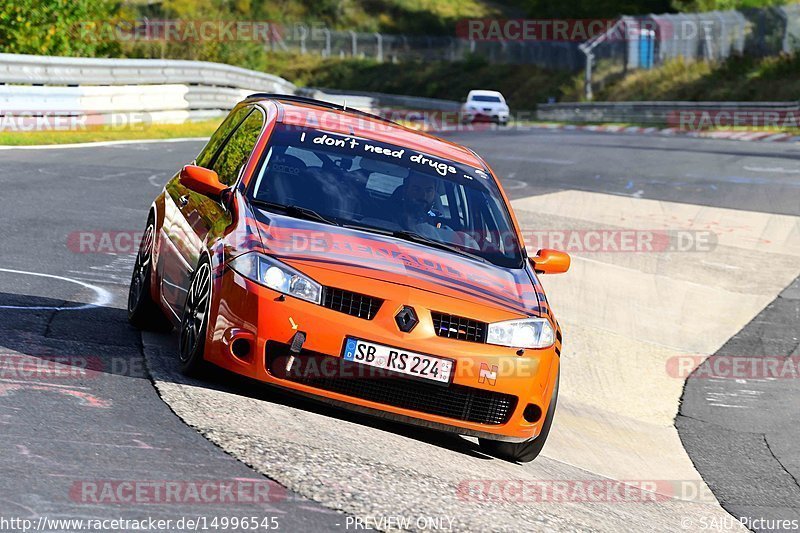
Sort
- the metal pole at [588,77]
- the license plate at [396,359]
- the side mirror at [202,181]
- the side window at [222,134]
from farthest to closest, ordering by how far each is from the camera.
Result: the metal pole at [588,77], the side window at [222,134], the side mirror at [202,181], the license plate at [396,359]

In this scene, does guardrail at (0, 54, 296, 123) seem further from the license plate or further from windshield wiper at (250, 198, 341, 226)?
the license plate

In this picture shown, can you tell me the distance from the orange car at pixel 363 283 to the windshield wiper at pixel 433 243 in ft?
0.05

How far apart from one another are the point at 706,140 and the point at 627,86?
2468cm

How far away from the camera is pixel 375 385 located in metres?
6.38

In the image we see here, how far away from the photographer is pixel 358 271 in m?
6.41

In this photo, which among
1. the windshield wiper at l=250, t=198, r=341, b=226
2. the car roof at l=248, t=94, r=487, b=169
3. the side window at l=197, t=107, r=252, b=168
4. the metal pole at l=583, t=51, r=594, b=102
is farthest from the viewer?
the metal pole at l=583, t=51, r=594, b=102

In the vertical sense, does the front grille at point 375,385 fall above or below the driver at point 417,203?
below

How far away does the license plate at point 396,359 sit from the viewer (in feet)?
20.5

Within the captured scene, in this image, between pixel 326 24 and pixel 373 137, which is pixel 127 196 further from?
pixel 326 24

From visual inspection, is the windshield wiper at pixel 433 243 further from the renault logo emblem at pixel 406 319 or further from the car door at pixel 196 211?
the car door at pixel 196 211

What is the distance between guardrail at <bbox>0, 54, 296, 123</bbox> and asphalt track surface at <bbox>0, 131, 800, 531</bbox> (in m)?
2.88

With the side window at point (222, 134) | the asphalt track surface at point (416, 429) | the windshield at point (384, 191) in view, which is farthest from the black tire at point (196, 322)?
the side window at point (222, 134)

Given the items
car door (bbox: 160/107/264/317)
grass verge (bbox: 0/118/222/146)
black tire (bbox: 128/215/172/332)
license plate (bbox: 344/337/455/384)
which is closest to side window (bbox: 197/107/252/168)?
car door (bbox: 160/107/264/317)

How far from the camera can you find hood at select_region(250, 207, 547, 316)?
6.46 meters
